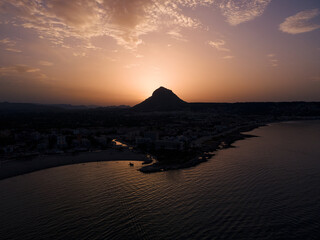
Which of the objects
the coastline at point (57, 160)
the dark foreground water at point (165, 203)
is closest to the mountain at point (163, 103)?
the coastline at point (57, 160)

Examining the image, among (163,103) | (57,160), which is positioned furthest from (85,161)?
(163,103)

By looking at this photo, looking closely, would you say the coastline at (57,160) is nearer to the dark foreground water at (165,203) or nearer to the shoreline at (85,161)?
the shoreline at (85,161)

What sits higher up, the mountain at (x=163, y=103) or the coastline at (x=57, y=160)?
the mountain at (x=163, y=103)

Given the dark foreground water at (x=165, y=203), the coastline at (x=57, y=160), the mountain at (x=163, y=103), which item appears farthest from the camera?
the mountain at (x=163, y=103)

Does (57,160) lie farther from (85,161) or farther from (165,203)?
(165,203)

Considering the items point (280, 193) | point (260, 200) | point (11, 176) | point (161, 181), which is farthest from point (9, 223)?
point (280, 193)

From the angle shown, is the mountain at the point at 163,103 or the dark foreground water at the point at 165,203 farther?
the mountain at the point at 163,103

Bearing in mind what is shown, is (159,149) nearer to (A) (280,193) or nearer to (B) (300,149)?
(A) (280,193)
